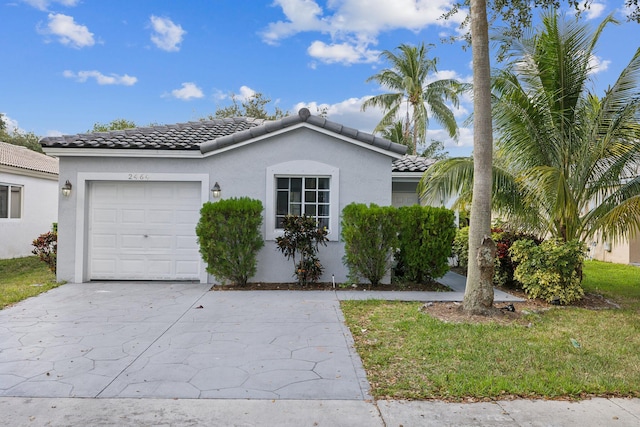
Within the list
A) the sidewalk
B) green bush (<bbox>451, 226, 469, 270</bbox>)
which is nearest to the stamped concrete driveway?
the sidewalk

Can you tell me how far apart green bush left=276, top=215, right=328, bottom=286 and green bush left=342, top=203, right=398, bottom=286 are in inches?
25.4

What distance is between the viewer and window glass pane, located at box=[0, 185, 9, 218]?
14.2m

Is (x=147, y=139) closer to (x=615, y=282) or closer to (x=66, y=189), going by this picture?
(x=66, y=189)

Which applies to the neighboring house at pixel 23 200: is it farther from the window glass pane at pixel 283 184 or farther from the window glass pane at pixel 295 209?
the window glass pane at pixel 295 209

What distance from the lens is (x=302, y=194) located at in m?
9.67

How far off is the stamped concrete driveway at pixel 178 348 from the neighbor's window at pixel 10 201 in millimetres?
8587

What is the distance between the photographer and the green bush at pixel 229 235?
8.82 metres

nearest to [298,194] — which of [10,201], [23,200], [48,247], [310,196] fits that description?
[310,196]

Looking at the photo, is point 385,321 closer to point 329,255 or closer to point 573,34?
→ point 329,255

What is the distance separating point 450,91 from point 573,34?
16462 mm

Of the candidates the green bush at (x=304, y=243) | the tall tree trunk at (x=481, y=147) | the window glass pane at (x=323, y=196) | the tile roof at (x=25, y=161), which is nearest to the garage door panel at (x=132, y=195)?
the green bush at (x=304, y=243)

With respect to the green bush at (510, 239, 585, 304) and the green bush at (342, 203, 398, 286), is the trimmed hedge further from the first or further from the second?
the green bush at (510, 239, 585, 304)

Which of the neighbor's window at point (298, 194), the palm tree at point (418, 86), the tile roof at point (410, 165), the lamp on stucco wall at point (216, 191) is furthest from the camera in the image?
the palm tree at point (418, 86)

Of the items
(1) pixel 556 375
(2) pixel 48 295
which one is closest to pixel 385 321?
(1) pixel 556 375
